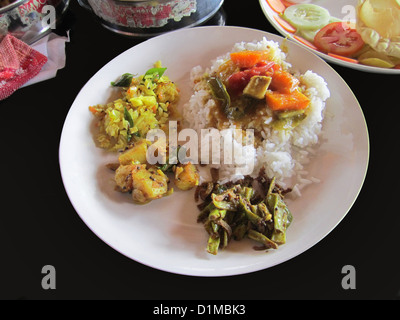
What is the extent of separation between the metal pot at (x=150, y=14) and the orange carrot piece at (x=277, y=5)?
1.58ft

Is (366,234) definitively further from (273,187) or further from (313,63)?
(313,63)

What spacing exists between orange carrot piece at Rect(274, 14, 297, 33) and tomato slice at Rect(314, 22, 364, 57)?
22 centimetres

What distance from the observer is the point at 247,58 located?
95.8 inches

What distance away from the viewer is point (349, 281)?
1902mm

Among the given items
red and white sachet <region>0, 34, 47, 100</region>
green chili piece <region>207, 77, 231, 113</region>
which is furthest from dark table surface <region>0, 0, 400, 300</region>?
green chili piece <region>207, 77, 231, 113</region>

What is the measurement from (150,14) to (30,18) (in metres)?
0.96

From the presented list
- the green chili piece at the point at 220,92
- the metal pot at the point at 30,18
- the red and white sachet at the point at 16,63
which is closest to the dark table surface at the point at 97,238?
the red and white sachet at the point at 16,63

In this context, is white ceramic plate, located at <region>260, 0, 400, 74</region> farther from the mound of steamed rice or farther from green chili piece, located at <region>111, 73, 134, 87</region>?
green chili piece, located at <region>111, 73, 134, 87</region>

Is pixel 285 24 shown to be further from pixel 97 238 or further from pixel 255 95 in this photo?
pixel 97 238

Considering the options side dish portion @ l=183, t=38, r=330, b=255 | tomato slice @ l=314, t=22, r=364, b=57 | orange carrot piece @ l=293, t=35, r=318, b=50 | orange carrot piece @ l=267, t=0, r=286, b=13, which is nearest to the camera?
side dish portion @ l=183, t=38, r=330, b=255

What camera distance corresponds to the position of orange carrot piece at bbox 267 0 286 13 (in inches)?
125

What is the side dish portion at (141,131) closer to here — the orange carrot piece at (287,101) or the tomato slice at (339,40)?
the orange carrot piece at (287,101)

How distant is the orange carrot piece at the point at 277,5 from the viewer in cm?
319

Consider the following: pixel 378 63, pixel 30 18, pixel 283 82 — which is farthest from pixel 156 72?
pixel 378 63
